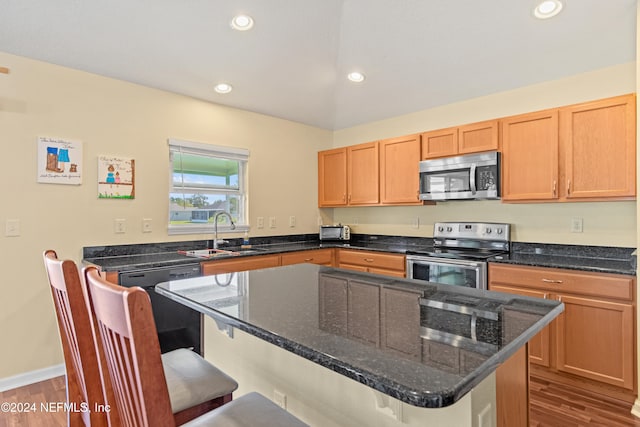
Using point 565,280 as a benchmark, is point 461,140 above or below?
above

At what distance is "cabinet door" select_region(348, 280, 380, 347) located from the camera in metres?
0.91

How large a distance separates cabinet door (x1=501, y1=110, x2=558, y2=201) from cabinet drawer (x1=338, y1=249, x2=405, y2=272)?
1.16 m

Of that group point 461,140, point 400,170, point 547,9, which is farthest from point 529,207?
point 547,9

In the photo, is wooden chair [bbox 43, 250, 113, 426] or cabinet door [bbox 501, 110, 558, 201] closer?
wooden chair [bbox 43, 250, 113, 426]

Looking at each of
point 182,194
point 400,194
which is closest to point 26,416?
point 182,194

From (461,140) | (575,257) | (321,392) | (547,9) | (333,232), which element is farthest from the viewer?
(333,232)

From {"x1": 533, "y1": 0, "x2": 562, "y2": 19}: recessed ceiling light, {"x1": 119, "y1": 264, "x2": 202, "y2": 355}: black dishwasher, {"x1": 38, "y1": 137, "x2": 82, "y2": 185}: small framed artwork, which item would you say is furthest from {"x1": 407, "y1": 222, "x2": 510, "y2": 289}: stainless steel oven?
{"x1": 38, "y1": 137, "x2": 82, "y2": 185}: small framed artwork

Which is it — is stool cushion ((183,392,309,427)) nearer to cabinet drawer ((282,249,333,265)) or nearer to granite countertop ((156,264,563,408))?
A: granite countertop ((156,264,563,408))

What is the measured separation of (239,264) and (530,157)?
2752 millimetres

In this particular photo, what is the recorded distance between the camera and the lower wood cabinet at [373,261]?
139 inches

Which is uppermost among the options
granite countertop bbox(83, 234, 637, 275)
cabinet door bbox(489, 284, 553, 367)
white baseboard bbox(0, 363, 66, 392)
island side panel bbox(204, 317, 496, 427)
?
granite countertop bbox(83, 234, 637, 275)

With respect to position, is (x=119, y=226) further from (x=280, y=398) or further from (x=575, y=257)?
(x=575, y=257)

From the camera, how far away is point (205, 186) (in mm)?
3762

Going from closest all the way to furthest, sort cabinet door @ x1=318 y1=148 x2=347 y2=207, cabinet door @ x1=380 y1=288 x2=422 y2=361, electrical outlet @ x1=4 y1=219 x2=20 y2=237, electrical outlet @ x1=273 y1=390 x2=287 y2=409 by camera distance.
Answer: cabinet door @ x1=380 y1=288 x2=422 y2=361 → electrical outlet @ x1=273 y1=390 x2=287 y2=409 → electrical outlet @ x1=4 y1=219 x2=20 y2=237 → cabinet door @ x1=318 y1=148 x2=347 y2=207
